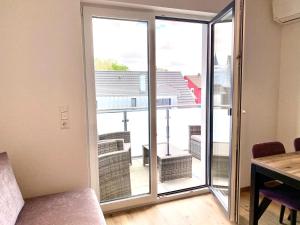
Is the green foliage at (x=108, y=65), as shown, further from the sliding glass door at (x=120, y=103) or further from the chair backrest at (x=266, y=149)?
the chair backrest at (x=266, y=149)

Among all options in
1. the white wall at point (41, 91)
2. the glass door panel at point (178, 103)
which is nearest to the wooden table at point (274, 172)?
the glass door panel at point (178, 103)

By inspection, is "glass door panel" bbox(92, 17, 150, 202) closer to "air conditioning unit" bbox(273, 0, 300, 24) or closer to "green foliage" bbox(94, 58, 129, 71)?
"green foliage" bbox(94, 58, 129, 71)

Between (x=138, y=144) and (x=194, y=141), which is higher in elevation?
(x=138, y=144)

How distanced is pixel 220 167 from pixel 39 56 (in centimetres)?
222

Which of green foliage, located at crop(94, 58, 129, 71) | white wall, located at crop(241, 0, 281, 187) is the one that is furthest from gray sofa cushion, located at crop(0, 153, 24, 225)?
white wall, located at crop(241, 0, 281, 187)

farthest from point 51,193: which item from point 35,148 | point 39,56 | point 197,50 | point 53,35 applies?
point 197,50

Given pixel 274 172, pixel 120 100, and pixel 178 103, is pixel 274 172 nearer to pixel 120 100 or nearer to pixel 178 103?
pixel 120 100

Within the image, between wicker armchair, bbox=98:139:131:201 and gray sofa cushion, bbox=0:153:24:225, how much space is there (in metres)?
0.91

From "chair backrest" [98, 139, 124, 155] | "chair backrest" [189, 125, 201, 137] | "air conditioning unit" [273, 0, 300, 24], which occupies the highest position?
"air conditioning unit" [273, 0, 300, 24]

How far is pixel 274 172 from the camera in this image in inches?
61.6

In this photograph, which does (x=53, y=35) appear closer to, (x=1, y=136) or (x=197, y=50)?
(x=1, y=136)

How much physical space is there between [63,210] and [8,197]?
352 millimetres

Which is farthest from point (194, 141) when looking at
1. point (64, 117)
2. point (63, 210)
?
point (63, 210)

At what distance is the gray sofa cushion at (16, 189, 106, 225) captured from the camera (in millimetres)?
1368
